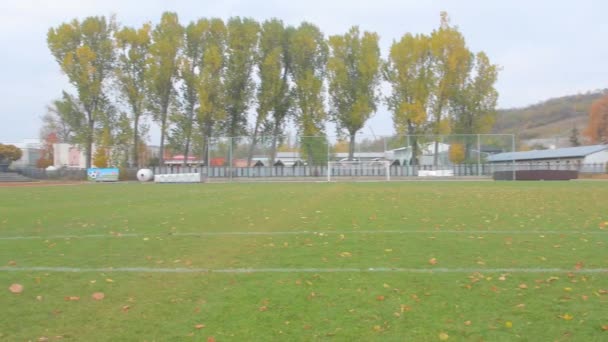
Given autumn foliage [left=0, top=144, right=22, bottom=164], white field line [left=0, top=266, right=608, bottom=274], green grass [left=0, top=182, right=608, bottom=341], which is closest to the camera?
green grass [left=0, top=182, right=608, bottom=341]

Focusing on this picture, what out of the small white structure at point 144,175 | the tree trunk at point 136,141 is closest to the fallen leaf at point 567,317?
the small white structure at point 144,175

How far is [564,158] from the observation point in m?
57.3

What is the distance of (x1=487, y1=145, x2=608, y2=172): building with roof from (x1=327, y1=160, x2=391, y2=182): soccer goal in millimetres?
9439

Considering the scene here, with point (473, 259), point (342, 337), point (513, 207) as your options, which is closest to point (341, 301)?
point (342, 337)

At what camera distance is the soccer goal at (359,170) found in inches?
1556

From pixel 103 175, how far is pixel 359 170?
71.4 ft

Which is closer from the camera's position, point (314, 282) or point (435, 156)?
Result: point (314, 282)

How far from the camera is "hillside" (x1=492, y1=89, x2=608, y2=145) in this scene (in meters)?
116

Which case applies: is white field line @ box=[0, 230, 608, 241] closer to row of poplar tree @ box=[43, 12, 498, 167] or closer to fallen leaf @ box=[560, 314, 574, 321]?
fallen leaf @ box=[560, 314, 574, 321]

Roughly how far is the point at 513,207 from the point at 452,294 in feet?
30.4

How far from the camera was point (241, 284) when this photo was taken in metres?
5.28

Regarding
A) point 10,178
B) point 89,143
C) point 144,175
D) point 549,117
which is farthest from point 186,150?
point 549,117

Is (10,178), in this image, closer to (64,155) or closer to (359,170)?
(64,155)

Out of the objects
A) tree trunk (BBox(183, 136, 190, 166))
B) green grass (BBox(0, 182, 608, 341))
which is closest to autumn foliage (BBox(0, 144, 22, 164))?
tree trunk (BBox(183, 136, 190, 166))
